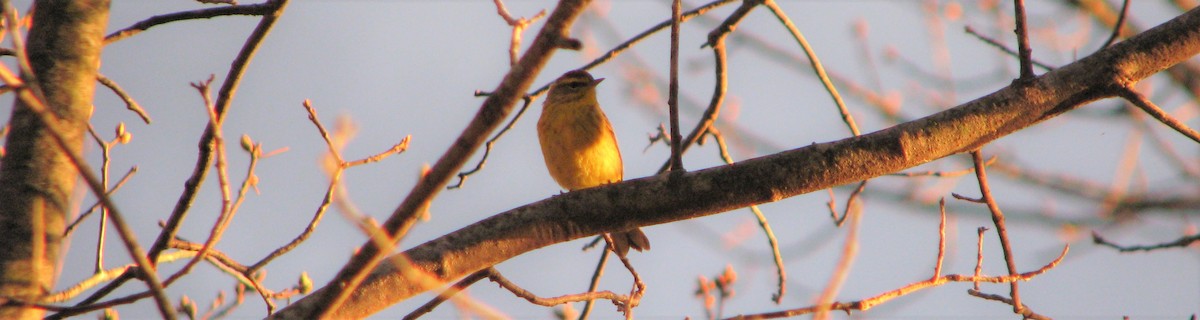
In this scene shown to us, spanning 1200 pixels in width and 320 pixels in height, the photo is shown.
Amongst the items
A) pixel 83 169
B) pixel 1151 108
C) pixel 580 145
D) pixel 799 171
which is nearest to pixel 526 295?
pixel 799 171

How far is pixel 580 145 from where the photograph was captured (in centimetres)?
645

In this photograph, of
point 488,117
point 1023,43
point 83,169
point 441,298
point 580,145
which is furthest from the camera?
point 580,145

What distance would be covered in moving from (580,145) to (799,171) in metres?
3.62

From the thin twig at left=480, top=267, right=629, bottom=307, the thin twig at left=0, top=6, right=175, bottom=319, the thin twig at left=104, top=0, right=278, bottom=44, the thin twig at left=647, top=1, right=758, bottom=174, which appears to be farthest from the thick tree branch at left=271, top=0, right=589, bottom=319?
the thin twig at left=647, top=1, right=758, bottom=174

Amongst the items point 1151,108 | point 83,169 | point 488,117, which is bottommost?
point 83,169

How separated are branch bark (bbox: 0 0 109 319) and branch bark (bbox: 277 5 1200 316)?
3.07ft

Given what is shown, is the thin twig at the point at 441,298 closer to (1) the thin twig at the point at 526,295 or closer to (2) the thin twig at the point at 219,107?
(1) the thin twig at the point at 526,295

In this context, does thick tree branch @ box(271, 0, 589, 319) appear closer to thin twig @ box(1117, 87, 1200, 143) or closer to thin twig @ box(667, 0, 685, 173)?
thin twig @ box(667, 0, 685, 173)

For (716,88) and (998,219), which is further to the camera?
(716,88)

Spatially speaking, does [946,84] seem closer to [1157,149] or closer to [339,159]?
[1157,149]

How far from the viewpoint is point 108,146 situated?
3.50 m

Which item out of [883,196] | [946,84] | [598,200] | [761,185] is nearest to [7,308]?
[598,200]

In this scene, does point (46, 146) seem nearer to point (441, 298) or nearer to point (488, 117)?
point (441, 298)

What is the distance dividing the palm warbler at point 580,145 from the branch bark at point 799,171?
10.3 ft
